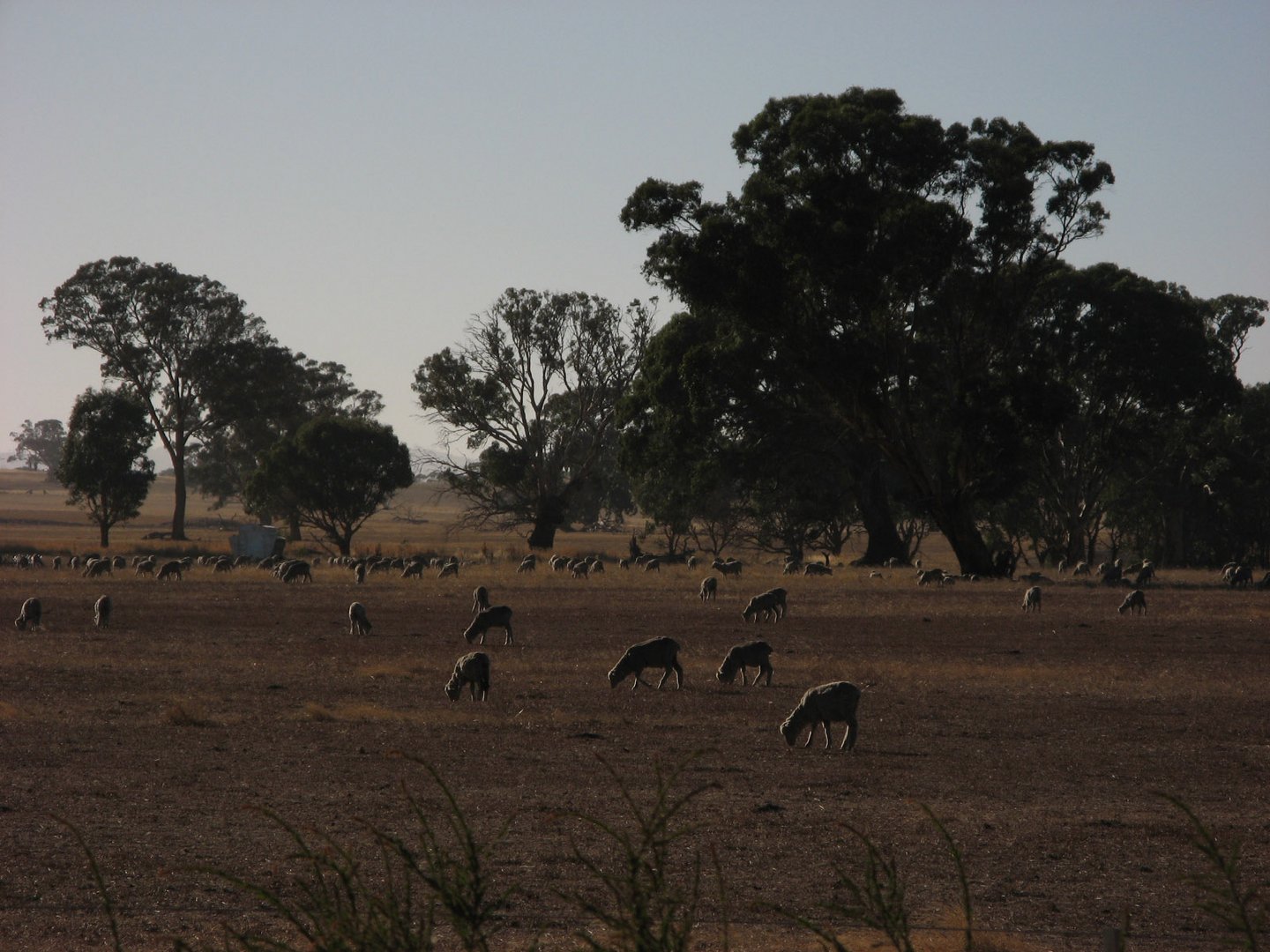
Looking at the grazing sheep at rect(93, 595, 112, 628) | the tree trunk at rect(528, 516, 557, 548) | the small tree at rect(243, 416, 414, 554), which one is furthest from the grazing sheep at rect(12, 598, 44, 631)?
the small tree at rect(243, 416, 414, 554)

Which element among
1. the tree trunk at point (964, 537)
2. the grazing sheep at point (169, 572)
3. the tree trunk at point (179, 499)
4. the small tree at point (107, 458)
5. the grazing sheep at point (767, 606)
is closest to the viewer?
the grazing sheep at point (767, 606)

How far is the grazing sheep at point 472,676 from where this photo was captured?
19312mm

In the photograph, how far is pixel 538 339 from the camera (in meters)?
69.6

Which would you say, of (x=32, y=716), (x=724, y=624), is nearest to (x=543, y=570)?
(x=724, y=624)

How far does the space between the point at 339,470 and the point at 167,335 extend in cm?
2503

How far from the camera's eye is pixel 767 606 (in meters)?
→ 31.7

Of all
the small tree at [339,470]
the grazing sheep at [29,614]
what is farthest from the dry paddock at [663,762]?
the small tree at [339,470]

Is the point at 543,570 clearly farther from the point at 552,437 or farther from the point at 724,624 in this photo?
the point at 724,624

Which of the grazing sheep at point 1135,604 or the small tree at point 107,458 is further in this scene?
the small tree at point 107,458

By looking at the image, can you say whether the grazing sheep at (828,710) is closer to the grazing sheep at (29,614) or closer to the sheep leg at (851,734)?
the sheep leg at (851,734)

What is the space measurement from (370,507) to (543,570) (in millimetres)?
25404

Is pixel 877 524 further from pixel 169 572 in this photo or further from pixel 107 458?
pixel 107 458

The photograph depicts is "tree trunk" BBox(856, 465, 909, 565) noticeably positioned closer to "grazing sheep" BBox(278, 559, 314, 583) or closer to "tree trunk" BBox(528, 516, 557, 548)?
"tree trunk" BBox(528, 516, 557, 548)

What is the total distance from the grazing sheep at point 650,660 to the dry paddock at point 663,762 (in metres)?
0.26
